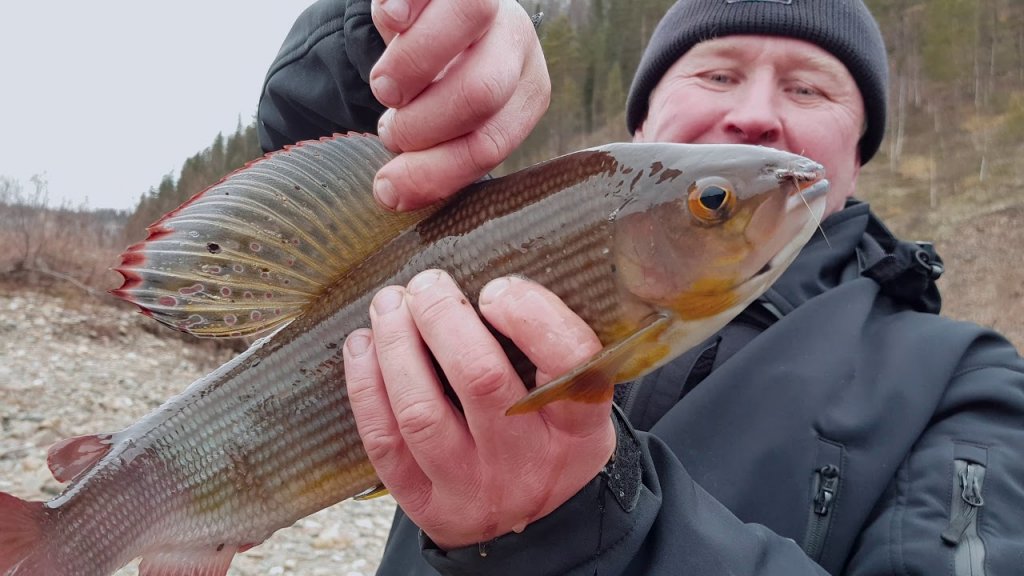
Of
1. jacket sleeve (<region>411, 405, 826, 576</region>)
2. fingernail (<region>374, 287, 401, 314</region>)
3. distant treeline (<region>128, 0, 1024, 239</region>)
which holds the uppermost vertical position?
fingernail (<region>374, 287, 401, 314</region>)

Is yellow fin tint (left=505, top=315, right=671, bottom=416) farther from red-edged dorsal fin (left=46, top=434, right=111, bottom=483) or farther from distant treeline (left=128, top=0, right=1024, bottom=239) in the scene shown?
distant treeline (left=128, top=0, right=1024, bottom=239)

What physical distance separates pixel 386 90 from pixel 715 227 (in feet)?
2.80

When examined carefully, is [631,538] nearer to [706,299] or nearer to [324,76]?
[706,299]

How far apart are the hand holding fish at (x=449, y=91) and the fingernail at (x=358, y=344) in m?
0.35

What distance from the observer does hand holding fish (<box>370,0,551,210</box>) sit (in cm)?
159

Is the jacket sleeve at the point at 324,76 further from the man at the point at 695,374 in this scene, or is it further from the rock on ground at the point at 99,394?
the rock on ground at the point at 99,394

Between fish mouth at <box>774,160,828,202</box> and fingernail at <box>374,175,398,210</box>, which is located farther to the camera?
fingernail at <box>374,175,398,210</box>

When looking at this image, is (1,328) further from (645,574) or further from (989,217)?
(989,217)

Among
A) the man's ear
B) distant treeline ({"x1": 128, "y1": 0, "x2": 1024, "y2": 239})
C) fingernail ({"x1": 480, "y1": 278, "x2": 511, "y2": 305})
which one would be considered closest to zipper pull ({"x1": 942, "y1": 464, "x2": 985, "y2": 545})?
fingernail ({"x1": 480, "y1": 278, "x2": 511, "y2": 305})

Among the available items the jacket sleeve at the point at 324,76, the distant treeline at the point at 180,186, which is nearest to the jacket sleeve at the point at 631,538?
the jacket sleeve at the point at 324,76

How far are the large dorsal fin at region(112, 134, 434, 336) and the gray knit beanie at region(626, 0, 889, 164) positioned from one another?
8.12 feet

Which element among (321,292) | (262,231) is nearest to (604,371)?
(321,292)

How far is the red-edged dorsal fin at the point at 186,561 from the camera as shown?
1.99 meters

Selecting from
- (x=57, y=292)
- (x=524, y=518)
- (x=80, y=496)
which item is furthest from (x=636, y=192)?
(x=57, y=292)
